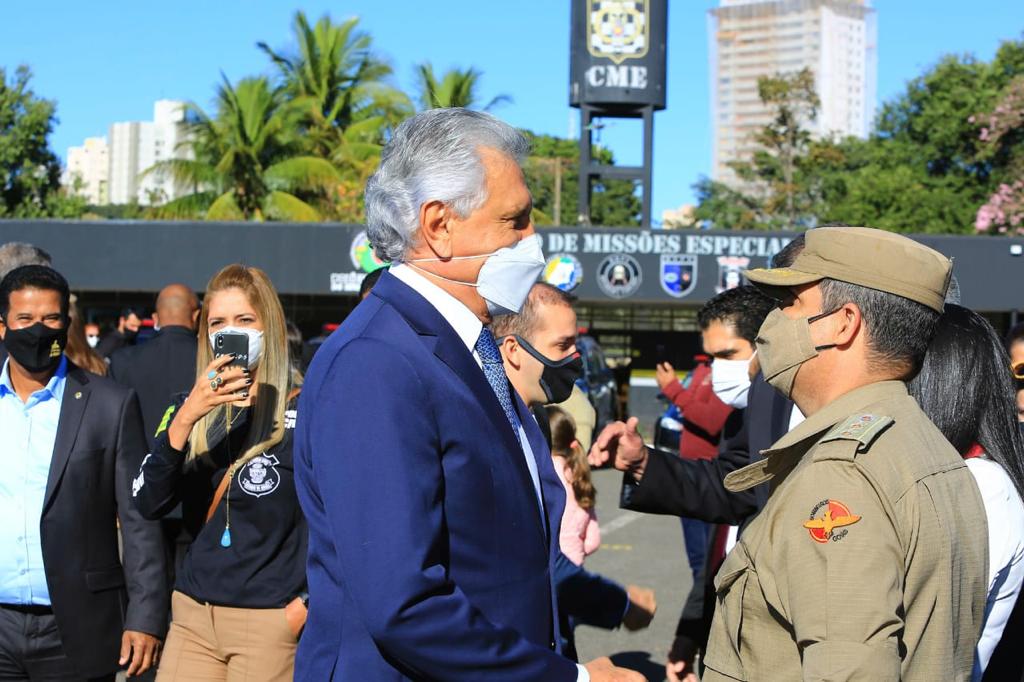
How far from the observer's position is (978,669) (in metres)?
2.65

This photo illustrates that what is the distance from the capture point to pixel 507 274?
2.40m

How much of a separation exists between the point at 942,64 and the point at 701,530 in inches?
1608

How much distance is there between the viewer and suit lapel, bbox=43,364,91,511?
405cm

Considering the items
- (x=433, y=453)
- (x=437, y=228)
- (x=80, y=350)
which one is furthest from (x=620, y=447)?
(x=80, y=350)

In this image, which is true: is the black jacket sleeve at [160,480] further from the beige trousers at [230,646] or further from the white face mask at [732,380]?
the white face mask at [732,380]

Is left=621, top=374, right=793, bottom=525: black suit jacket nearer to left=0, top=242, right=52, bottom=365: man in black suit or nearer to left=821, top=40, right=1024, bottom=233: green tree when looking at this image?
left=0, top=242, right=52, bottom=365: man in black suit

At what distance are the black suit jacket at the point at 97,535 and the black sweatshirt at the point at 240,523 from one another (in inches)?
7.5

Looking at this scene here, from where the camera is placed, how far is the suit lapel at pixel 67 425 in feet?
13.3

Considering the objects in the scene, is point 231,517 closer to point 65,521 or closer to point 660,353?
point 65,521

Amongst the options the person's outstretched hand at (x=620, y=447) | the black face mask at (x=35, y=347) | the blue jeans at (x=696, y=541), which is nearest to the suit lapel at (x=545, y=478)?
the person's outstretched hand at (x=620, y=447)

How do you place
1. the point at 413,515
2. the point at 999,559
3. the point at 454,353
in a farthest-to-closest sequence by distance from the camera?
the point at 999,559, the point at 454,353, the point at 413,515

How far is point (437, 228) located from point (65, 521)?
2356 mm

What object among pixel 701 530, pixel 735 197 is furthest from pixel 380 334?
pixel 735 197

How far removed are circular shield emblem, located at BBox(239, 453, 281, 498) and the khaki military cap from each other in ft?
6.87
